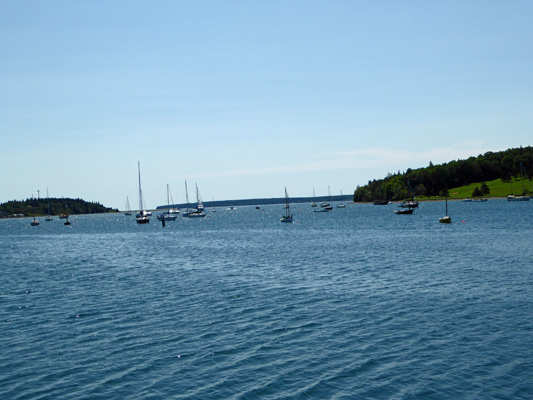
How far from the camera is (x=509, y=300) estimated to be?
38.0 metres

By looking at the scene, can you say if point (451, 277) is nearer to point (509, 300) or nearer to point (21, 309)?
point (509, 300)

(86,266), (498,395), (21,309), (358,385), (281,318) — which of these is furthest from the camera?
(86,266)

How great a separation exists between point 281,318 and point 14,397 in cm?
1804

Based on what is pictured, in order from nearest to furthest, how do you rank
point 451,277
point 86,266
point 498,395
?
point 498,395, point 451,277, point 86,266

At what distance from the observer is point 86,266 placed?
73.3 m

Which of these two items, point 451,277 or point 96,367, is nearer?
point 96,367

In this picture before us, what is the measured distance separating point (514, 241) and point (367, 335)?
215ft

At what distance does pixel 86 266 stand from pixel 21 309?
32.4 metres

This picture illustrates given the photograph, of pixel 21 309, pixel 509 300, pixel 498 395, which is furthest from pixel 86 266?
pixel 498 395

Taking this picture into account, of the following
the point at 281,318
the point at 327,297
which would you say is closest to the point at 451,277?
the point at 327,297

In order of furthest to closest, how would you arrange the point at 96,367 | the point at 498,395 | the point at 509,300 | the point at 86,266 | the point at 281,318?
the point at 86,266, the point at 509,300, the point at 281,318, the point at 96,367, the point at 498,395

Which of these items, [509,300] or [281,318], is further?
[509,300]

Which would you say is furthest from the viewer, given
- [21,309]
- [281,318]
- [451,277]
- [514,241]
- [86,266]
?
[514,241]

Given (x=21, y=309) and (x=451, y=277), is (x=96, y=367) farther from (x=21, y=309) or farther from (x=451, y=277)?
(x=451, y=277)
